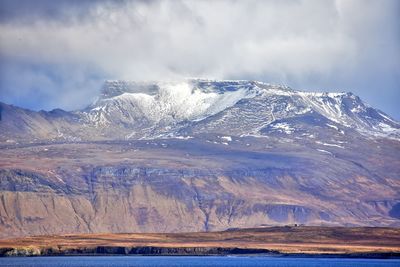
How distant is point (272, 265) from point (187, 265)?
16.3 meters

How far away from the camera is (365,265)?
195 meters

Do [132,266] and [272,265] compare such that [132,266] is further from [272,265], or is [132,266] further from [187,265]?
[272,265]

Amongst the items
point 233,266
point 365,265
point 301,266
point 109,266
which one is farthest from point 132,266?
point 365,265

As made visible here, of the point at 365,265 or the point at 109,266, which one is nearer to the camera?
the point at 109,266

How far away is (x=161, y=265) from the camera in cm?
18800

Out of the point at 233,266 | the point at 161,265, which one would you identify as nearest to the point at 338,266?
the point at 233,266

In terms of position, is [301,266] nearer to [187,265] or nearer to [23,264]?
[187,265]

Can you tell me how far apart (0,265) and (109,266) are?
64.7ft

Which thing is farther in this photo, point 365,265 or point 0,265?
point 365,265

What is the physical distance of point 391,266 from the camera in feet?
607

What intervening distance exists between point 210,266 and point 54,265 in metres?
28.6

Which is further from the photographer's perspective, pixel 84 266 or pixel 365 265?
pixel 365 265

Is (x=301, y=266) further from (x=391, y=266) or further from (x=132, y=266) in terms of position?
(x=132, y=266)

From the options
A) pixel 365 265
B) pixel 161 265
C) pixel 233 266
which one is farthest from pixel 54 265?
pixel 365 265
